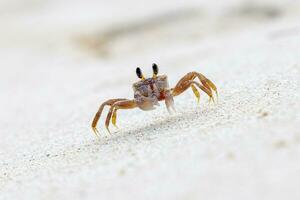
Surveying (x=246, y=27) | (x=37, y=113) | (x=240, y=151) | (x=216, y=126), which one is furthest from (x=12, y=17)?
(x=240, y=151)

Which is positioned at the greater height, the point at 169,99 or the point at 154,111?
the point at 169,99

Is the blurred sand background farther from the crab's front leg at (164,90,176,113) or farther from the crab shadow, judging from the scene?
the crab's front leg at (164,90,176,113)

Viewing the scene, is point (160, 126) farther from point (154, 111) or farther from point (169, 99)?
point (154, 111)

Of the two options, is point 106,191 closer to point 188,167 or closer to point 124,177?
point 124,177

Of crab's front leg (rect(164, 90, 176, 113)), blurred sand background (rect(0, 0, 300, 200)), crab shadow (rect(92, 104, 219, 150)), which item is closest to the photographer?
blurred sand background (rect(0, 0, 300, 200))

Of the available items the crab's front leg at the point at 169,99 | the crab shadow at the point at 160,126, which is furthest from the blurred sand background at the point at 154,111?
the crab's front leg at the point at 169,99

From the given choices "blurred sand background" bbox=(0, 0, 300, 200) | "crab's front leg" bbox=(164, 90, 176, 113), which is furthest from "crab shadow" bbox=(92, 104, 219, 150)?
"crab's front leg" bbox=(164, 90, 176, 113)

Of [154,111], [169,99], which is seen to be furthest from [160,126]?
[154,111]

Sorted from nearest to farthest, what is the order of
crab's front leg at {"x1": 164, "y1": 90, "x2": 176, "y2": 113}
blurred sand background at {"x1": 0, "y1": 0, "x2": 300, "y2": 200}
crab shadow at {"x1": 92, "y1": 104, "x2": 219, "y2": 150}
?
blurred sand background at {"x1": 0, "y1": 0, "x2": 300, "y2": 200} → crab shadow at {"x1": 92, "y1": 104, "x2": 219, "y2": 150} → crab's front leg at {"x1": 164, "y1": 90, "x2": 176, "y2": 113}
